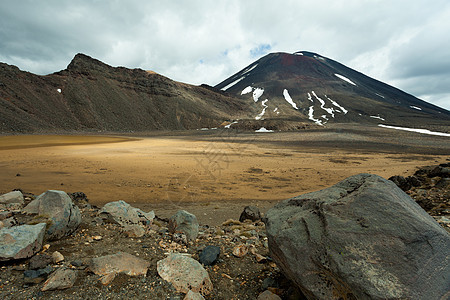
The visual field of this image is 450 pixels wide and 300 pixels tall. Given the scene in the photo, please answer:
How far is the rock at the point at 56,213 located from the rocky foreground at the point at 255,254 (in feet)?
0.07

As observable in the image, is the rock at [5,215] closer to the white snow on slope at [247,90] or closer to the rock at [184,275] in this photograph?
the rock at [184,275]

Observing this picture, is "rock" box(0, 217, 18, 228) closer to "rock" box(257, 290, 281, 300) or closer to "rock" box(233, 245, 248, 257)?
"rock" box(233, 245, 248, 257)

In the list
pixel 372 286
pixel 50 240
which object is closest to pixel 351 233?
pixel 372 286

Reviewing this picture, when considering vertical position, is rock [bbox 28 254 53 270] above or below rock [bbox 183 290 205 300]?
above

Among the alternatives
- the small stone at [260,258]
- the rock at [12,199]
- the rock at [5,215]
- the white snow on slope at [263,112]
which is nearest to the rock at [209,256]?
the small stone at [260,258]

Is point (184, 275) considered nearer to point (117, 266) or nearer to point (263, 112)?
point (117, 266)

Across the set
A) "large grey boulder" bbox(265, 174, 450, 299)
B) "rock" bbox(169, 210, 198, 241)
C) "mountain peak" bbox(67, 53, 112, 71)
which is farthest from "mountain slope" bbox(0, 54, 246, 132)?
"large grey boulder" bbox(265, 174, 450, 299)

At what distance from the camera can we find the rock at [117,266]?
127 inches

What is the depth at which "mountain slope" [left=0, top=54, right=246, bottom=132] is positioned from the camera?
191 feet

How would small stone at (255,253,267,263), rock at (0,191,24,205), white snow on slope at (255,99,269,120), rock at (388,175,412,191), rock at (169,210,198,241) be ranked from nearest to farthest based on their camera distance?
small stone at (255,253,267,263)
rock at (169,210,198,241)
rock at (0,191,24,205)
rock at (388,175,412,191)
white snow on slope at (255,99,269,120)

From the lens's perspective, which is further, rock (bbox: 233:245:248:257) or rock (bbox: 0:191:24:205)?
rock (bbox: 0:191:24:205)

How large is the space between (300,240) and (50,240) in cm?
422

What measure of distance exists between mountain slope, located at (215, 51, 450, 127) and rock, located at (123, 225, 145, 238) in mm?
93101

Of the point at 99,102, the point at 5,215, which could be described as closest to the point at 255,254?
the point at 5,215
